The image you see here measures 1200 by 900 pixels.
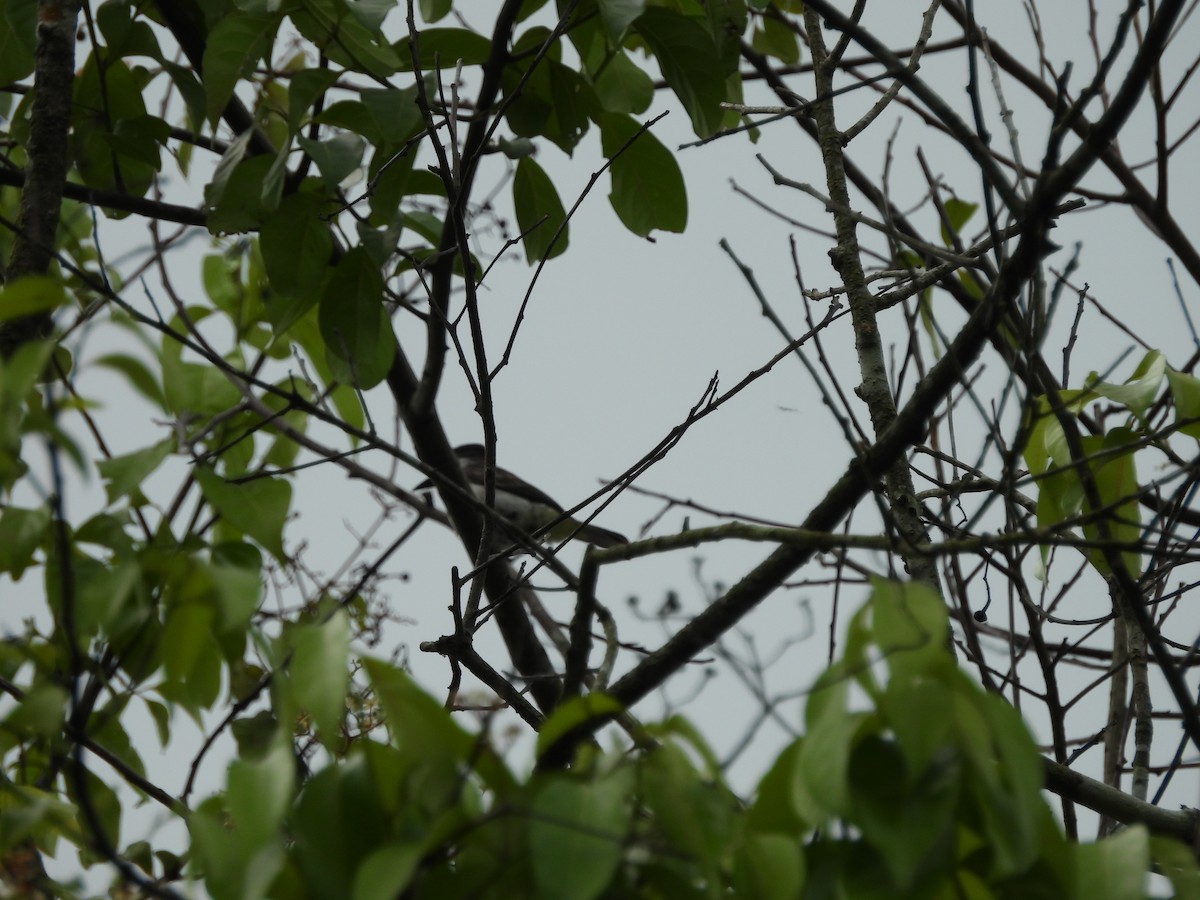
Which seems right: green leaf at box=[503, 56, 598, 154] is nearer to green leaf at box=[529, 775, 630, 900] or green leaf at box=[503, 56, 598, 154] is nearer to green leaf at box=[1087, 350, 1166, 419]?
green leaf at box=[1087, 350, 1166, 419]

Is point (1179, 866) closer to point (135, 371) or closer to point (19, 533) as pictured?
point (135, 371)

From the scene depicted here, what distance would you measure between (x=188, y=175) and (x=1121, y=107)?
276 centimetres

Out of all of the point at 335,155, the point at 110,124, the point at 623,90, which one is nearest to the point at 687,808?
the point at 335,155

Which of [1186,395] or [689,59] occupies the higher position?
[689,59]

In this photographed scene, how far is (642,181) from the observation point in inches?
111

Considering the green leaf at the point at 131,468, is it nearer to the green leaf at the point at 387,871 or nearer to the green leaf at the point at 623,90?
the green leaf at the point at 387,871

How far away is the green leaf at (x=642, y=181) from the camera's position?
2.78m

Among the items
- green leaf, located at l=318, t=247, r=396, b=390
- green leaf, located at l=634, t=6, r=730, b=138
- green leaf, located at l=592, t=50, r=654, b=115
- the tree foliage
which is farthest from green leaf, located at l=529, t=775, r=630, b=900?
green leaf, located at l=592, t=50, r=654, b=115

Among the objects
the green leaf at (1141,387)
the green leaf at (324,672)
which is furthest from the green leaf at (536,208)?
the green leaf at (324,672)

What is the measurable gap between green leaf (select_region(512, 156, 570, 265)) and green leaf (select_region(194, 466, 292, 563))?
1400 mm

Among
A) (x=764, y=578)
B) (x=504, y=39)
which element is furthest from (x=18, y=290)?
(x=504, y=39)

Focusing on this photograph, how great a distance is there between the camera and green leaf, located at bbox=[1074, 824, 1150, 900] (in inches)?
38.8

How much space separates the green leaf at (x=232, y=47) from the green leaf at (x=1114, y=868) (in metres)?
2.23

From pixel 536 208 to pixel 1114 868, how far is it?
2.29 m
